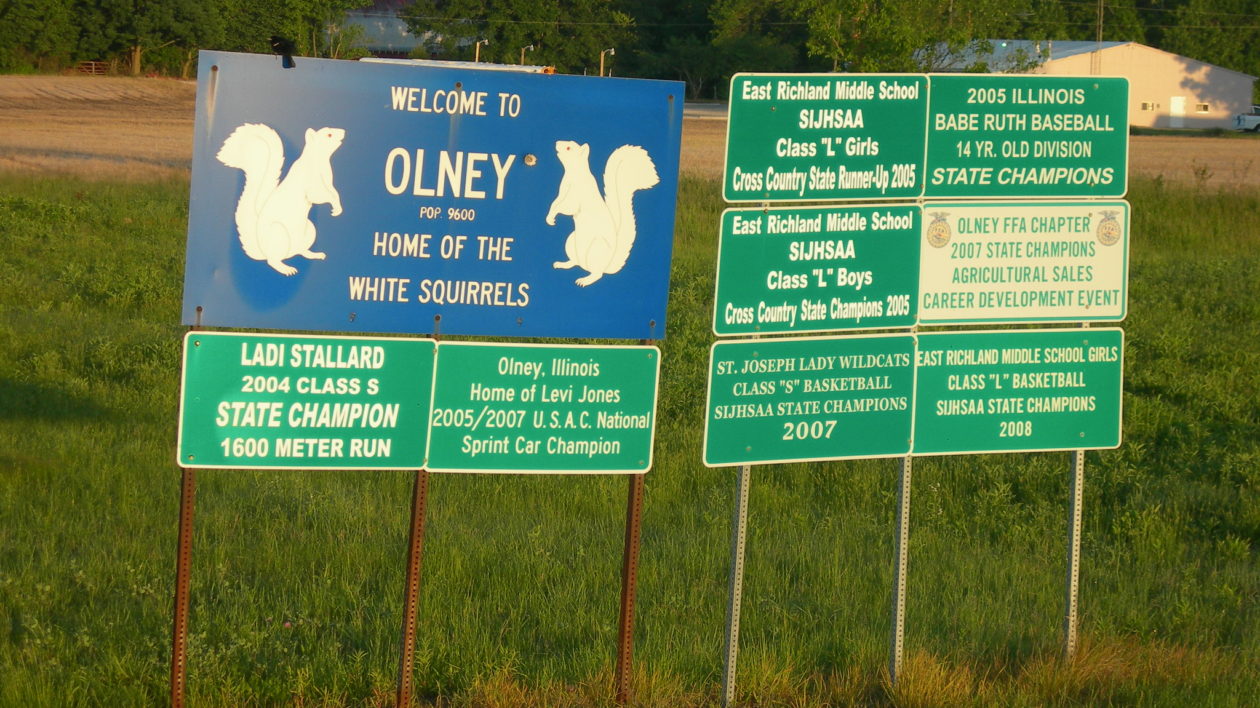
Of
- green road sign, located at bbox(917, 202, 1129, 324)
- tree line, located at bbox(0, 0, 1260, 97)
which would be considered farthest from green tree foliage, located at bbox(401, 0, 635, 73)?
green road sign, located at bbox(917, 202, 1129, 324)

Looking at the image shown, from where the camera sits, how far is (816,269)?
4500 mm

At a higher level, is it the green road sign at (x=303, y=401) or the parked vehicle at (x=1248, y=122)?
the parked vehicle at (x=1248, y=122)

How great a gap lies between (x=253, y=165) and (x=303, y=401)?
72cm

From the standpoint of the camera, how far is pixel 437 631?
497 centimetres

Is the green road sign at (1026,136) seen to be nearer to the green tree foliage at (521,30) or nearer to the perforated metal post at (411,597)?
the perforated metal post at (411,597)

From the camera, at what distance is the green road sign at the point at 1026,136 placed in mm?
4711

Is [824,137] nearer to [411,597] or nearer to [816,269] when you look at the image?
[816,269]

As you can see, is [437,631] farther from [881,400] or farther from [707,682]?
[881,400]

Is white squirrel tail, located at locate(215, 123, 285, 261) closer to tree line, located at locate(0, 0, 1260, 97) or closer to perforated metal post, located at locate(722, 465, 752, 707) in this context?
perforated metal post, located at locate(722, 465, 752, 707)

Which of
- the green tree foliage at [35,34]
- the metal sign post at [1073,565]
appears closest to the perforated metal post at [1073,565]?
the metal sign post at [1073,565]

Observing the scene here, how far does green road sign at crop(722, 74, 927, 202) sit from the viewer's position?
439 cm

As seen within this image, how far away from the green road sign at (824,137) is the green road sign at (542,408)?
70 centimetres

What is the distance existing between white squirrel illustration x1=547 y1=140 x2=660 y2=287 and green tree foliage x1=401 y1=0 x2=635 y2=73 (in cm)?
5040

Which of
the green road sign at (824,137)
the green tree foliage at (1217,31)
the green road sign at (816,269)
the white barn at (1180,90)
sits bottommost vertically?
the green road sign at (816,269)
